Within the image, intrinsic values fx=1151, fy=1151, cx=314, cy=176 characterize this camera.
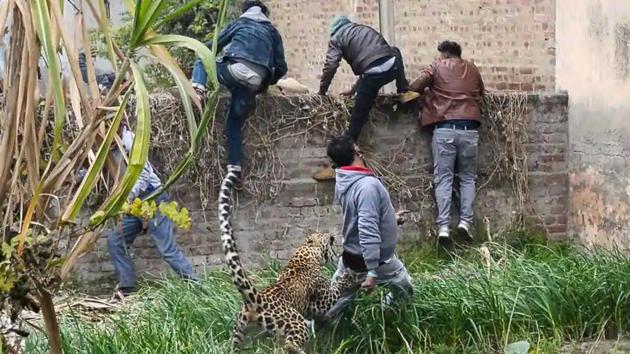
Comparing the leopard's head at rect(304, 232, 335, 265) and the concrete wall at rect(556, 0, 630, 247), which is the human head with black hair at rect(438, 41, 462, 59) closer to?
the concrete wall at rect(556, 0, 630, 247)

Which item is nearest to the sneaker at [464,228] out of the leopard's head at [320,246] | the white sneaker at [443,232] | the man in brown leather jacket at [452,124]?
the man in brown leather jacket at [452,124]

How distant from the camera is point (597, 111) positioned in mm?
10828

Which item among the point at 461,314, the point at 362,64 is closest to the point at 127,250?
the point at 362,64

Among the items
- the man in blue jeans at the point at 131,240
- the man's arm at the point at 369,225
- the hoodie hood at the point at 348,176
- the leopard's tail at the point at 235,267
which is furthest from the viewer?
the man in blue jeans at the point at 131,240

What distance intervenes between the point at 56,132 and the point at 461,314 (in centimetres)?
378

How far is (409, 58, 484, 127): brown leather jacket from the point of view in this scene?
36.1 feet

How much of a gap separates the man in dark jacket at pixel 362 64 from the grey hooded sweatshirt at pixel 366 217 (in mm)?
3048

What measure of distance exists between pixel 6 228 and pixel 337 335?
3.38 metres

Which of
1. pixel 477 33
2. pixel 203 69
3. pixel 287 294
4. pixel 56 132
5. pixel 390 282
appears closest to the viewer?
pixel 56 132

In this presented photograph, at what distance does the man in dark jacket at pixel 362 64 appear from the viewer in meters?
10.8

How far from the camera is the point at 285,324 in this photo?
287 inches

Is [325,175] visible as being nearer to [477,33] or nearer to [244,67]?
[244,67]

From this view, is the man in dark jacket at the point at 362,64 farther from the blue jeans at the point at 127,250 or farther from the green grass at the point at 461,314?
the green grass at the point at 461,314

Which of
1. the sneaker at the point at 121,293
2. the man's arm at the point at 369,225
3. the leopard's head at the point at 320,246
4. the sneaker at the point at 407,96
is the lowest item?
the sneaker at the point at 121,293
